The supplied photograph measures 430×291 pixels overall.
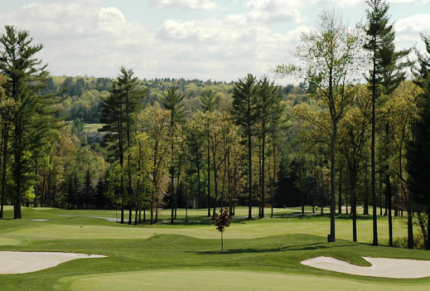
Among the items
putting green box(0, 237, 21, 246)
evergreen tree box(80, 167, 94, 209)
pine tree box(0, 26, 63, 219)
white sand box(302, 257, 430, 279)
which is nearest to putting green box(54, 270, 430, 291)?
white sand box(302, 257, 430, 279)

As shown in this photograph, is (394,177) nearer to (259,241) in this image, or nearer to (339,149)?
(339,149)

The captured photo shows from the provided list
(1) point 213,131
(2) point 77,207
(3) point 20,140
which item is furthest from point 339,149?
(2) point 77,207

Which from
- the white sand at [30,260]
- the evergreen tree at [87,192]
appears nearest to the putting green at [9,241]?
the white sand at [30,260]

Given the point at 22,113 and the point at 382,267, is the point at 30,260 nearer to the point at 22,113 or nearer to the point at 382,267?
the point at 382,267

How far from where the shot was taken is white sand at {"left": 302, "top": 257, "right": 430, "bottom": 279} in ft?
86.4

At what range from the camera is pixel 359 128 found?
149 ft

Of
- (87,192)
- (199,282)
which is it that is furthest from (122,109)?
(199,282)

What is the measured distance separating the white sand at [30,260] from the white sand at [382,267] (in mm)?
13062

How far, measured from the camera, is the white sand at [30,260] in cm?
2391

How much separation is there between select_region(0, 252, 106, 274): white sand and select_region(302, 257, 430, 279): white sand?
1306 cm

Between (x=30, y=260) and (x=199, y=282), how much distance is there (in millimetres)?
12927

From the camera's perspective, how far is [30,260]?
26672 millimetres

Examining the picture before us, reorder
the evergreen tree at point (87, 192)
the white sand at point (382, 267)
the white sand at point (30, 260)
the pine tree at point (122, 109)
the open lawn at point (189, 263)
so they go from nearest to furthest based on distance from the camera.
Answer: the open lawn at point (189, 263), the white sand at point (30, 260), the white sand at point (382, 267), the pine tree at point (122, 109), the evergreen tree at point (87, 192)

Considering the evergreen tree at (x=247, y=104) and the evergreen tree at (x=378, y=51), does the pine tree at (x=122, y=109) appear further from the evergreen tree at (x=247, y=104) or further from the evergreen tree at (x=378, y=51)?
the evergreen tree at (x=378, y=51)
